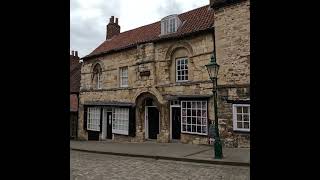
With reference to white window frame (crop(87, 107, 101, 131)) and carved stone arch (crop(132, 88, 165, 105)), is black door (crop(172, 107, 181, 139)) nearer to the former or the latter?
carved stone arch (crop(132, 88, 165, 105))

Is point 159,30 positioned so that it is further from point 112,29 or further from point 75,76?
point 75,76

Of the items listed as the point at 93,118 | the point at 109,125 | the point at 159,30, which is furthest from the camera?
the point at 93,118

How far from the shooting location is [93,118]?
19.5m

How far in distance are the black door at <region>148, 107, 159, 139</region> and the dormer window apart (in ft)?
15.3

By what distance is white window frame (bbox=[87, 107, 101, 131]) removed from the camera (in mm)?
19188

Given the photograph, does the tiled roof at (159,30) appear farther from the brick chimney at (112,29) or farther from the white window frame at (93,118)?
the white window frame at (93,118)

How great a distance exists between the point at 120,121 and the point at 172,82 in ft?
15.3

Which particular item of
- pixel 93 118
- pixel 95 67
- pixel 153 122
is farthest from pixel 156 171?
pixel 95 67

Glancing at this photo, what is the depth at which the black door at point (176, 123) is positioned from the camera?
15.1m
